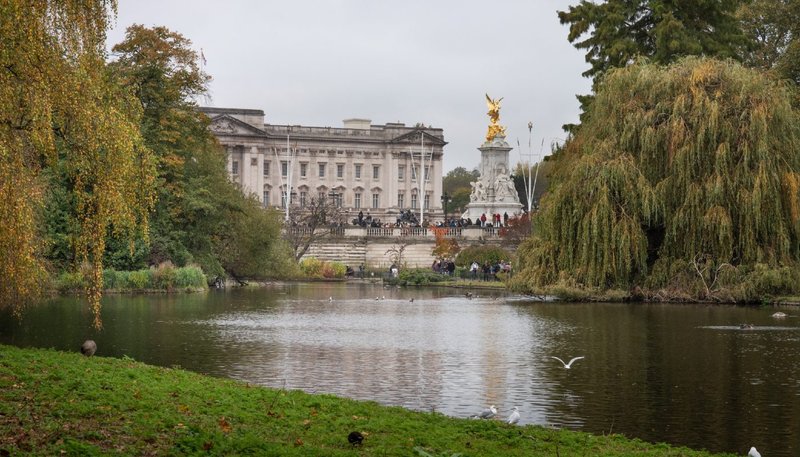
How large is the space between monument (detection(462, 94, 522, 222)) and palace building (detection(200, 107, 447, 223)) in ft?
126

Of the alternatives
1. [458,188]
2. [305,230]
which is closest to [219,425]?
[305,230]

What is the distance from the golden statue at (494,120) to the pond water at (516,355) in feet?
177

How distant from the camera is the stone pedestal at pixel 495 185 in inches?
3659

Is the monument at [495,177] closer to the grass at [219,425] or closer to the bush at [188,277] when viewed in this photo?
the bush at [188,277]

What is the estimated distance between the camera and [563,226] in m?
40.7

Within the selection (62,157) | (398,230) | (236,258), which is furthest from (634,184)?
(398,230)

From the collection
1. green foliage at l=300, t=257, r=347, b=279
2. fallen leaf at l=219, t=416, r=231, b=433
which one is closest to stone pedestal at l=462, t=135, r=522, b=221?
green foliage at l=300, t=257, r=347, b=279

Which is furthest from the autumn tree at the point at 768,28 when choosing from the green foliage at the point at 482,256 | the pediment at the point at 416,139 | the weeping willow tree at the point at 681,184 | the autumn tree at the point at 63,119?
the pediment at the point at 416,139

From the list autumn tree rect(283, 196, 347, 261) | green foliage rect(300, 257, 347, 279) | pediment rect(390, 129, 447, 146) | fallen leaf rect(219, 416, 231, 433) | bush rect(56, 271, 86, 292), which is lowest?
fallen leaf rect(219, 416, 231, 433)

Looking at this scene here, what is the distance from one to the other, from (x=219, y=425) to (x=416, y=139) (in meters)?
127

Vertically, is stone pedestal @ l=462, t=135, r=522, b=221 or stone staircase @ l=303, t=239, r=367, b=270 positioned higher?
stone pedestal @ l=462, t=135, r=522, b=221

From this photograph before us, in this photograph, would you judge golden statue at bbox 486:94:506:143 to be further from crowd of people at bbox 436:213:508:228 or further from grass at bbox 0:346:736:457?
grass at bbox 0:346:736:457

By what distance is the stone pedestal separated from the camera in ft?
305

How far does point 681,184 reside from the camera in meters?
39.4
